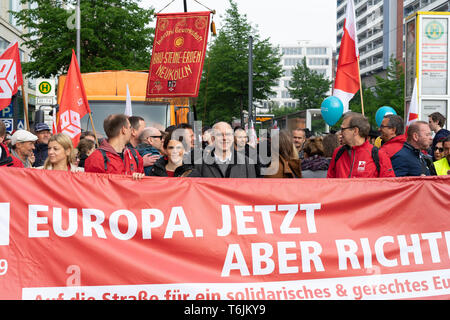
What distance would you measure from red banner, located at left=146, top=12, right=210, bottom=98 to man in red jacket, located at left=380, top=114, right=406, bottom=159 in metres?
4.06

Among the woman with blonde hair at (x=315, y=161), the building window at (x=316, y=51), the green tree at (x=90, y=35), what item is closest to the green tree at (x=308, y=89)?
the green tree at (x=90, y=35)

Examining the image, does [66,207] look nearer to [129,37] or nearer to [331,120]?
[331,120]

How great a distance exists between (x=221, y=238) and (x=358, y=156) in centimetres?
174

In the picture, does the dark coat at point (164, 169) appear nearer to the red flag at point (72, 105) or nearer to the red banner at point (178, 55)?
the red flag at point (72, 105)

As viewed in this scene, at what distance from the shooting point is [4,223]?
461cm

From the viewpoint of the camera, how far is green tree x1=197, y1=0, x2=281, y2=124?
36.6 meters

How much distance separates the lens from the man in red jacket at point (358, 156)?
5586mm

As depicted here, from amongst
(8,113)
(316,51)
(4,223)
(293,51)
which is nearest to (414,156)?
(4,223)

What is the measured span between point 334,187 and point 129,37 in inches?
1032

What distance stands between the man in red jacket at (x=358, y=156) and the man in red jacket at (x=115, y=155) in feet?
6.55

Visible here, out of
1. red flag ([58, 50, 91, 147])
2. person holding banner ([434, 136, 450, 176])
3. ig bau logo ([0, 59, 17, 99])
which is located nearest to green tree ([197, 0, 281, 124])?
ig bau logo ([0, 59, 17, 99])

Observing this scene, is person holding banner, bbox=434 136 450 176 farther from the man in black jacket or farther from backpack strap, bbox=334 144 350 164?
the man in black jacket
